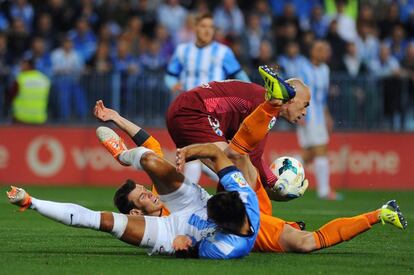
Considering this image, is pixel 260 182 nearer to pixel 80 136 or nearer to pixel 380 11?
pixel 80 136

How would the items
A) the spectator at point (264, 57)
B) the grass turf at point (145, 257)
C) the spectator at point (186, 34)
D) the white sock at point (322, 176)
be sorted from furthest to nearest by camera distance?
the spectator at point (186, 34)
the spectator at point (264, 57)
the white sock at point (322, 176)
the grass turf at point (145, 257)

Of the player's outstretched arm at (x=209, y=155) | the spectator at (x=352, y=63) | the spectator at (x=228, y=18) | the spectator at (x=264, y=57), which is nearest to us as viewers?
the player's outstretched arm at (x=209, y=155)

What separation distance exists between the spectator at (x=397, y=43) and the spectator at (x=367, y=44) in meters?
0.26

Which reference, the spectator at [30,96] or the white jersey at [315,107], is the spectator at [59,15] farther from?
the white jersey at [315,107]

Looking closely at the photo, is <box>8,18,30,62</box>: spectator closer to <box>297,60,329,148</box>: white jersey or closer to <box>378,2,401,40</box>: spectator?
<box>297,60,329,148</box>: white jersey

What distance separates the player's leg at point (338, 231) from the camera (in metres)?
9.48

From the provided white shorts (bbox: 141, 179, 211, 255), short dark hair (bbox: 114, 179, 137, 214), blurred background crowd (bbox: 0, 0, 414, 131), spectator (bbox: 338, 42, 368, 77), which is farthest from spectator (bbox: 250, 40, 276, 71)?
white shorts (bbox: 141, 179, 211, 255)

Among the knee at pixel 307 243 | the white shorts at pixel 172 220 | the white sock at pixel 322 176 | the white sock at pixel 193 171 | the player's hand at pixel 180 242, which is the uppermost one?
the white shorts at pixel 172 220

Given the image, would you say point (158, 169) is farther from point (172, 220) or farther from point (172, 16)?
point (172, 16)

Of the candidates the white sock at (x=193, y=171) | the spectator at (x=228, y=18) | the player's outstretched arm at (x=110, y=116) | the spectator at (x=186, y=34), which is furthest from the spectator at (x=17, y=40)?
the player's outstretched arm at (x=110, y=116)

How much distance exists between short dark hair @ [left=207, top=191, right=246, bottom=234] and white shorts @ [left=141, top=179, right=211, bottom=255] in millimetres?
435

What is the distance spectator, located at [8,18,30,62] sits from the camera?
20.6 m

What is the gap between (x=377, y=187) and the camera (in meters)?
20.7

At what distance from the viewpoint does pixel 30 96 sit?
66.0 ft
